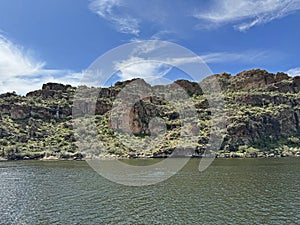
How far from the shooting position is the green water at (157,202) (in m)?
34.7

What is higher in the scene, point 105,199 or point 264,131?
point 264,131

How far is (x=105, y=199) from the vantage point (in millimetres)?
45406

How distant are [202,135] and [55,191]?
409 ft

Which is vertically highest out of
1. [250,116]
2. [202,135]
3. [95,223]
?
[250,116]

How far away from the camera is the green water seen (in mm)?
34656

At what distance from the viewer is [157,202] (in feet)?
142

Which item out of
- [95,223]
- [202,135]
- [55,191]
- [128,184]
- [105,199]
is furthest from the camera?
[202,135]

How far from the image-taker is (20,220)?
1374 inches

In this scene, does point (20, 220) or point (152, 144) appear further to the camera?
point (152, 144)

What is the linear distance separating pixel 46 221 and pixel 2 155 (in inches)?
5427

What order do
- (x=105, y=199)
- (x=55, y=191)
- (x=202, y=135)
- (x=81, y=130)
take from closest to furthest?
(x=105, y=199)
(x=55, y=191)
(x=202, y=135)
(x=81, y=130)

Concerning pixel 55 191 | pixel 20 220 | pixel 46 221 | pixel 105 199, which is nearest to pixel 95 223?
pixel 46 221

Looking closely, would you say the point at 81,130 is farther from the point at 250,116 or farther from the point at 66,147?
the point at 250,116

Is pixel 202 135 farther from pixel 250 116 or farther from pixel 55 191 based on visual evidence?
pixel 55 191
